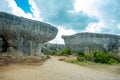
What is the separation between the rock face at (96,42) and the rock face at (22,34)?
290 inches

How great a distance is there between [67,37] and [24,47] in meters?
10.0

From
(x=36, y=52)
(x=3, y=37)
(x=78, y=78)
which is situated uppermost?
(x=3, y=37)

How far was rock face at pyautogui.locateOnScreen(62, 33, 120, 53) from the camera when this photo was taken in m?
17.2

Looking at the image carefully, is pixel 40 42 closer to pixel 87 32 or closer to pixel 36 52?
pixel 36 52

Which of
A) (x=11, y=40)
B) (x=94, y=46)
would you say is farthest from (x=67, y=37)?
(x=11, y=40)

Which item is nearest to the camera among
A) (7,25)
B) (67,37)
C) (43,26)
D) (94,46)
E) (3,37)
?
(7,25)

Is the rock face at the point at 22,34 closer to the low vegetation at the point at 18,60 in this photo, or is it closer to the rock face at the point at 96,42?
the low vegetation at the point at 18,60

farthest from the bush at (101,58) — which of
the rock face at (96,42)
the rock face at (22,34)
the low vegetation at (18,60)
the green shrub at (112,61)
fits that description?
the low vegetation at (18,60)

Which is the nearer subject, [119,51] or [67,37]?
[119,51]

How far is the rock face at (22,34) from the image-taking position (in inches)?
339

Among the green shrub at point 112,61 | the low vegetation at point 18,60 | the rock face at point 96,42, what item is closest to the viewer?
the low vegetation at point 18,60

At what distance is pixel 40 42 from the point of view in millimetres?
10305

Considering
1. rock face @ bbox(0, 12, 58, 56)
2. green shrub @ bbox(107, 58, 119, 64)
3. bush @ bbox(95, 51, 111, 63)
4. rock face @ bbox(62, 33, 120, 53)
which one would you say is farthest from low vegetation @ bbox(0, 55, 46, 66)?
rock face @ bbox(62, 33, 120, 53)

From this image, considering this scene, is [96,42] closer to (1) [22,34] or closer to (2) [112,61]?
(2) [112,61]
